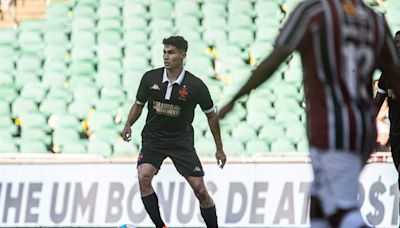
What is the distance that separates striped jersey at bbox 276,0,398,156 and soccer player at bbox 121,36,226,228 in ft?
14.5

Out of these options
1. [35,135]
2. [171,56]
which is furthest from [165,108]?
[35,135]

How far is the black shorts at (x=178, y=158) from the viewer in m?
9.72

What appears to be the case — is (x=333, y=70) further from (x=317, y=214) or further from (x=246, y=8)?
(x=246, y=8)

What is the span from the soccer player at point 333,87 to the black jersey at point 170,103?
14.6 ft

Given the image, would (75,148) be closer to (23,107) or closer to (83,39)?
(23,107)

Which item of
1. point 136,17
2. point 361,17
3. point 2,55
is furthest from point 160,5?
point 361,17

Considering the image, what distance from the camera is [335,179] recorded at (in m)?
4.87

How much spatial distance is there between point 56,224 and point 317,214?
7.51m

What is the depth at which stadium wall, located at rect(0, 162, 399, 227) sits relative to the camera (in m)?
11.8

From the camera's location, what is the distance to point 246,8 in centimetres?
1523

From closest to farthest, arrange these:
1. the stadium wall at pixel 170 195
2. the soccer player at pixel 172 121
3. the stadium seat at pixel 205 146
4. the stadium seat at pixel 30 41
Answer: the soccer player at pixel 172 121 < the stadium wall at pixel 170 195 < the stadium seat at pixel 205 146 < the stadium seat at pixel 30 41

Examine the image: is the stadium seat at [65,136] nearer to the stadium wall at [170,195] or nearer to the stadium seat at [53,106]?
the stadium seat at [53,106]

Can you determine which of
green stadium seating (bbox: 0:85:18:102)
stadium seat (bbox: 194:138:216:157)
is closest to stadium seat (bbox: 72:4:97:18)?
green stadium seating (bbox: 0:85:18:102)

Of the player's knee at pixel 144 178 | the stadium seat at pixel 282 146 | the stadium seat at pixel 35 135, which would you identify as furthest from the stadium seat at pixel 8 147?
the player's knee at pixel 144 178
